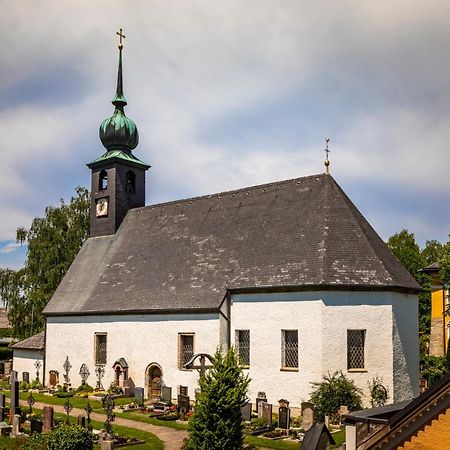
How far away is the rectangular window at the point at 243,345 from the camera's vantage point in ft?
88.0

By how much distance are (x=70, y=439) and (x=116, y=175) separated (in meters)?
23.1

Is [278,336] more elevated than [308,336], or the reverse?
[308,336]

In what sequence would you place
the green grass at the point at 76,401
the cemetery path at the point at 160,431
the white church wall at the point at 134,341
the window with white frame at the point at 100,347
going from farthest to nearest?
the window with white frame at the point at 100,347 < the green grass at the point at 76,401 < the white church wall at the point at 134,341 < the cemetery path at the point at 160,431

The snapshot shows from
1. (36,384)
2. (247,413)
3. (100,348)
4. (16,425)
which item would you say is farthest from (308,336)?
(36,384)

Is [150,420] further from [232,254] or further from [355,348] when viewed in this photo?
[355,348]

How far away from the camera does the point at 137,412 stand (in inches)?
1040

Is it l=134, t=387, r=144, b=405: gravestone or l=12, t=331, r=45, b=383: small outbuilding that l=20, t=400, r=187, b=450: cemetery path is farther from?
l=12, t=331, r=45, b=383: small outbuilding

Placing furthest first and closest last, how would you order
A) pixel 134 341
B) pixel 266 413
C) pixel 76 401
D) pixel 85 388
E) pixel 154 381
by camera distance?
pixel 85 388, pixel 134 341, pixel 154 381, pixel 76 401, pixel 266 413

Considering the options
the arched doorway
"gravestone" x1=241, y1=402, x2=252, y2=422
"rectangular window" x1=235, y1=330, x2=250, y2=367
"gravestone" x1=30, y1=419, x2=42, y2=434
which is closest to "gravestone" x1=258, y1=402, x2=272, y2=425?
"gravestone" x1=241, y1=402, x2=252, y2=422

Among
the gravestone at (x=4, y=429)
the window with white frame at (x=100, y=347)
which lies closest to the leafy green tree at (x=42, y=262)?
the window with white frame at (x=100, y=347)

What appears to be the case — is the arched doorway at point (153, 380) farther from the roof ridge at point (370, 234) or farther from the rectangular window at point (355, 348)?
the roof ridge at point (370, 234)

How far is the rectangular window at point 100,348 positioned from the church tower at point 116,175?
7695mm

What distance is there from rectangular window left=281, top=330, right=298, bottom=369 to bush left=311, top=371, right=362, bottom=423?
62.4 inches

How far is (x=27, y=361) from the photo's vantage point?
1533 inches
